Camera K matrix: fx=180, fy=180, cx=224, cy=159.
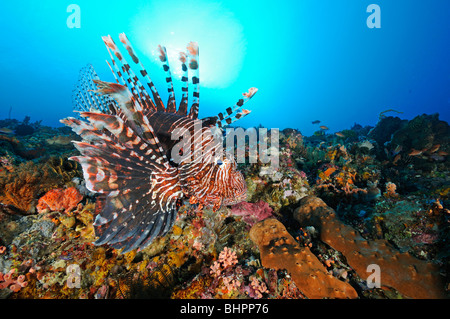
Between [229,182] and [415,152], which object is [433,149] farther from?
[229,182]

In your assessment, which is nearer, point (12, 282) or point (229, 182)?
point (12, 282)

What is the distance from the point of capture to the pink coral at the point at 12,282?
273cm

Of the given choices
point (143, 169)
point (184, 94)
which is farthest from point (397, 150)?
point (143, 169)

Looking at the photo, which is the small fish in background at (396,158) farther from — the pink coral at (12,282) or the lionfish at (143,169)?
the pink coral at (12,282)

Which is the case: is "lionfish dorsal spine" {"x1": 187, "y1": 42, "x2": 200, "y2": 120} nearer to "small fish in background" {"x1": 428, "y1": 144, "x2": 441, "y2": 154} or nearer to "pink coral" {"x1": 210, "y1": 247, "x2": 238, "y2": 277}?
"pink coral" {"x1": 210, "y1": 247, "x2": 238, "y2": 277}

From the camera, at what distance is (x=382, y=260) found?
306 cm

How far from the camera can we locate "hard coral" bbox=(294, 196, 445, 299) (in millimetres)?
2686

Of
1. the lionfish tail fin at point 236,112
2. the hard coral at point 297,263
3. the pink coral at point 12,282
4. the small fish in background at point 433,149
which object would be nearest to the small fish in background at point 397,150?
the small fish in background at point 433,149

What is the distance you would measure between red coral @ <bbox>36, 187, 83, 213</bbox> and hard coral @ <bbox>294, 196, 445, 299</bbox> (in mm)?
5195

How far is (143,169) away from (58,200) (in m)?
2.52

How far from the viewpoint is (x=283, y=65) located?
10988cm

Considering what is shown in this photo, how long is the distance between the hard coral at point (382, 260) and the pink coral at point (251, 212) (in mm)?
920

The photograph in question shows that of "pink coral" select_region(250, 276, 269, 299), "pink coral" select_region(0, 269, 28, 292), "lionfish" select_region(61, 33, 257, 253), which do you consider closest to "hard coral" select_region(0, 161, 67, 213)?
"pink coral" select_region(0, 269, 28, 292)
